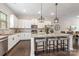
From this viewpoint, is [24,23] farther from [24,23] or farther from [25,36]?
[25,36]

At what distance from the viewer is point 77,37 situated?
27.6 ft

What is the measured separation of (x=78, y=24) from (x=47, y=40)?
7507mm

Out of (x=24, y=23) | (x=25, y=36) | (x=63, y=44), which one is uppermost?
(x=24, y=23)

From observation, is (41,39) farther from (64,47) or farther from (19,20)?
(19,20)

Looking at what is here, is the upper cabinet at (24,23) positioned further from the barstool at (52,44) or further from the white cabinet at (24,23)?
the barstool at (52,44)

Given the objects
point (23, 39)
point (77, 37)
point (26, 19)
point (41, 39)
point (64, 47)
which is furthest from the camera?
point (26, 19)

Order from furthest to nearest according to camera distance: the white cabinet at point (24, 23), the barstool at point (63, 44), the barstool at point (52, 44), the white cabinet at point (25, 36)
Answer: the white cabinet at point (24, 23) → the white cabinet at point (25, 36) → the barstool at point (63, 44) → the barstool at point (52, 44)

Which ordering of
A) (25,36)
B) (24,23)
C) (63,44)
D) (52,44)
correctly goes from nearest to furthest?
(52,44), (63,44), (25,36), (24,23)

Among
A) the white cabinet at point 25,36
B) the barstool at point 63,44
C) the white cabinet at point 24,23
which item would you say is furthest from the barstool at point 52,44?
the white cabinet at point 24,23

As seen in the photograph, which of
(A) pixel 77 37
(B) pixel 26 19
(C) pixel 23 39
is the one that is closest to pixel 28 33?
(C) pixel 23 39

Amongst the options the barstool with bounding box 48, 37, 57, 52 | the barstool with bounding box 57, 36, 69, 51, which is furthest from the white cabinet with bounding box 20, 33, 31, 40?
the barstool with bounding box 57, 36, 69, 51

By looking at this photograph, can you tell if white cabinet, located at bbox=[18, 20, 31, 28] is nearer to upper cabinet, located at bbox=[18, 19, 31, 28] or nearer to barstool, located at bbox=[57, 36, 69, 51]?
upper cabinet, located at bbox=[18, 19, 31, 28]

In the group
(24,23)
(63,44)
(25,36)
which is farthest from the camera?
(24,23)

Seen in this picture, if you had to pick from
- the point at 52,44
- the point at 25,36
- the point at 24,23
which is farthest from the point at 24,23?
the point at 52,44
